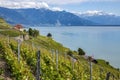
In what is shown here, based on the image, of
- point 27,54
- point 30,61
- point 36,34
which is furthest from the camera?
point 36,34

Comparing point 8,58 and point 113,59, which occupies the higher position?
point 8,58

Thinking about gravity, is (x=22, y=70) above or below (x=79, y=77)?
above

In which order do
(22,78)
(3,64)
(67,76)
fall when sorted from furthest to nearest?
1. (67,76)
2. (3,64)
3. (22,78)

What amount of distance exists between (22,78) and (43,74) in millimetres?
4570

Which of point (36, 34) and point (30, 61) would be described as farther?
point (36, 34)

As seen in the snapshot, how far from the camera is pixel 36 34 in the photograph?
148750mm

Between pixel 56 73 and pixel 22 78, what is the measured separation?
6.14 m

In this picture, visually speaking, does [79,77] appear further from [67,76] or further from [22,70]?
[22,70]

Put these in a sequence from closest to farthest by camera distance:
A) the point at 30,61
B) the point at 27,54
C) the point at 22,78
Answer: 1. the point at 22,78
2. the point at 30,61
3. the point at 27,54

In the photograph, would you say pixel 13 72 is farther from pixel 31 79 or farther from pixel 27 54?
pixel 27 54

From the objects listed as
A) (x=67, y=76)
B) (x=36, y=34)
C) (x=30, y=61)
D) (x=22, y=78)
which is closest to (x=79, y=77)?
(x=67, y=76)

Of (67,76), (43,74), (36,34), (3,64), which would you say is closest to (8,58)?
(3,64)

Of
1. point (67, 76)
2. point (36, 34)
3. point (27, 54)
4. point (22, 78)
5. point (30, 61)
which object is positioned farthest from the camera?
point (36, 34)

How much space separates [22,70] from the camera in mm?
25812
